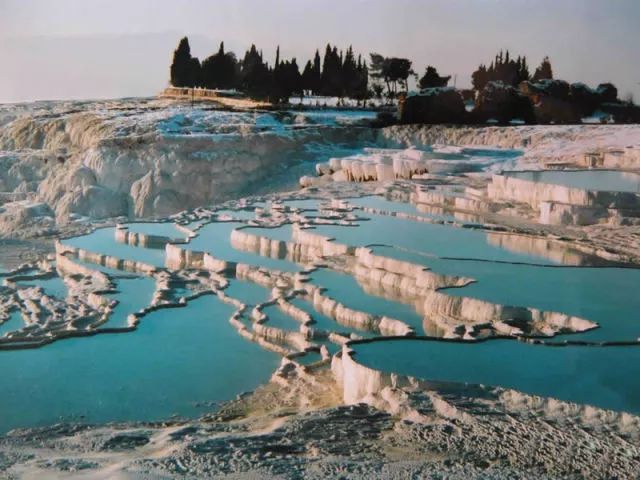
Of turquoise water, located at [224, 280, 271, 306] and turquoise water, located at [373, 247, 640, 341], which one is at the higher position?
turquoise water, located at [373, 247, 640, 341]

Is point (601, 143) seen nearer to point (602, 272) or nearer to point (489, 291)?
point (602, 272)

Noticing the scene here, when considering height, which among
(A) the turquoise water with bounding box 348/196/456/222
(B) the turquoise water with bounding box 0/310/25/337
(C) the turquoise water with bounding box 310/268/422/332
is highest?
(A) the turquoise water with bounding box 348/196/456/222

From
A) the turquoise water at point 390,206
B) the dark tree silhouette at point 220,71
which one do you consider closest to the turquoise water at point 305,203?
the turquoise water at point 390,206

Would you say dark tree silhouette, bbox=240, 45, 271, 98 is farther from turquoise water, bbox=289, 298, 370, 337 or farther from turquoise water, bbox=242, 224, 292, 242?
turquoise water, bbox=289, 298, 370, 337

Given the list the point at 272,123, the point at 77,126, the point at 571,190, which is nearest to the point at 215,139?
the point at 272,123

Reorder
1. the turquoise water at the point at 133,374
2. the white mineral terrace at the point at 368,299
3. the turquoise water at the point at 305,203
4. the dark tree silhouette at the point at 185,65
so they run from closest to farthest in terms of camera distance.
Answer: the white mineral terrace at the point at 368,299
the turquoise water at the point at 133,374
the turquoise water at the point at 305,203
the dark tree silhouette at the point at 185,65

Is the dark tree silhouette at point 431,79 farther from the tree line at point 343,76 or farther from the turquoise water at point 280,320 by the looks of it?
the turquoise water at point 280,320

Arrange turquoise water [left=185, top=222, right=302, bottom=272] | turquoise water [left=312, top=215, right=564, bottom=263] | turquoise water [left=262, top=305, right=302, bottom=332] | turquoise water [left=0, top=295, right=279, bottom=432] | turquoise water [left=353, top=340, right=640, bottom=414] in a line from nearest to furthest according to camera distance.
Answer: turquoise water [left=353, top=340, right=640, bottom=414]
turquoise water [left=0, top=295, right=279, bottom=432]
turquoise water [left=262, top=305, right=302, bottom=332]
turquoise water [left=312, top=215, right=564, bottom=263]
turquoise water [left=185, top=222, right=302, bottom=272]

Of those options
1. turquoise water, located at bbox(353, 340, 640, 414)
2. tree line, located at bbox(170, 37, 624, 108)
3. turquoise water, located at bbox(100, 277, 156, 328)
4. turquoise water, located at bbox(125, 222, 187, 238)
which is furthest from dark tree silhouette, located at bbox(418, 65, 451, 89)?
turquoise water, located at bbox(353, 340, 640, 414)
